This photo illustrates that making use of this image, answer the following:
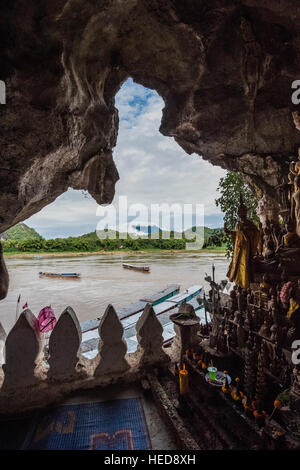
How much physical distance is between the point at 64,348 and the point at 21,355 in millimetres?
466

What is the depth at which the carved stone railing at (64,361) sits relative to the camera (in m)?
2.37

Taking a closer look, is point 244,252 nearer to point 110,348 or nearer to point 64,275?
point 110,348

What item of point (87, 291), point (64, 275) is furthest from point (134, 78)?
point (64, 275)

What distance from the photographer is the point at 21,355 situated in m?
2.39

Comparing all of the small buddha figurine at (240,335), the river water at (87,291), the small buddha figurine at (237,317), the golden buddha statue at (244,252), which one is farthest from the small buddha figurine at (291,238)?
the river water at (87,291)

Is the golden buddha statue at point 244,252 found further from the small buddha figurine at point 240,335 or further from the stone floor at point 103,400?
the stone floor at point 103,400

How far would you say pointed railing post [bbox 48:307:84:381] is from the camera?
98.3 inches

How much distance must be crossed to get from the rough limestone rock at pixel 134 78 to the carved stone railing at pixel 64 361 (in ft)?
5.47

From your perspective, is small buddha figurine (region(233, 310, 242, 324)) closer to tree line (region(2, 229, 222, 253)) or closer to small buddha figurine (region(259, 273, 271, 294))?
small buddha figurine (region(259, 273, 271, 294))

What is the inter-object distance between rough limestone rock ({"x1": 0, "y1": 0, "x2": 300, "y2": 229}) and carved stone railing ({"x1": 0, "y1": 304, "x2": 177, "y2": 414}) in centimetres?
167
